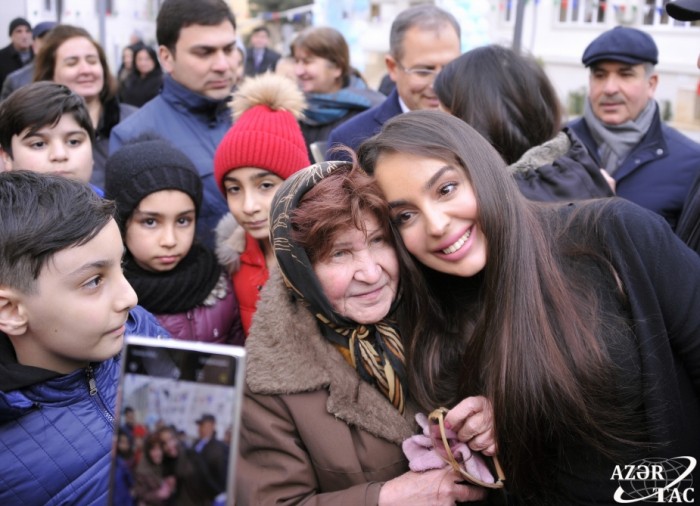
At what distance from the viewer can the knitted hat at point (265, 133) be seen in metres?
3.10

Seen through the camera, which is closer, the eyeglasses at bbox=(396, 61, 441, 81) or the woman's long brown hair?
the woman's long brown hair

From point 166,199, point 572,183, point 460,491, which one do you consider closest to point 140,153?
point 166,199

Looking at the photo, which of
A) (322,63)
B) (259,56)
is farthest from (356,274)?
(259,56)

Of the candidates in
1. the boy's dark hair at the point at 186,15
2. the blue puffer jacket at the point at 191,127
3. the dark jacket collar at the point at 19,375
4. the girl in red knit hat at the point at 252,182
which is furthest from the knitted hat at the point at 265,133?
the dark jacket collar at the point at 19,375

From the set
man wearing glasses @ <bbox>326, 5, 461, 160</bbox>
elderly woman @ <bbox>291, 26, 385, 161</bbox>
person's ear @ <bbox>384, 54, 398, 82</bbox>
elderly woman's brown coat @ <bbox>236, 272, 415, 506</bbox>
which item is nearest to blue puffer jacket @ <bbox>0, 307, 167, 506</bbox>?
elderly woman's brown coat @ <bbox>236, 272, 415, 506</bbox>

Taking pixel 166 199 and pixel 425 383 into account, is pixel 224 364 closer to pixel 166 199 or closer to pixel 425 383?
pixel 425 383

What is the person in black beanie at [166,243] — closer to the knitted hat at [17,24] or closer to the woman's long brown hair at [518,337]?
the woman's long brown hair at [518,337]

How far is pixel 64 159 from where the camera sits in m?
3.17

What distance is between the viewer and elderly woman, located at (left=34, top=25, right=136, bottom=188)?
4.45 meters

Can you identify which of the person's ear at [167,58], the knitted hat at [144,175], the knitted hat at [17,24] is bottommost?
the knitted hat at [144,175]

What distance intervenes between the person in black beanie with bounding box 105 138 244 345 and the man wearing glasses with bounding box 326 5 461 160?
1200 mm

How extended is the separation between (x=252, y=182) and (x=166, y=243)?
0.46m

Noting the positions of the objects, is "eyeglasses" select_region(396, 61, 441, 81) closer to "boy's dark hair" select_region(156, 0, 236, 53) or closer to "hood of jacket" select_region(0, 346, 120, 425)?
"boy's dark hair" select_region(156, 0, 236, 53)

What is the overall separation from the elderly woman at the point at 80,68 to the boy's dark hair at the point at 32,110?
1.10 meters
